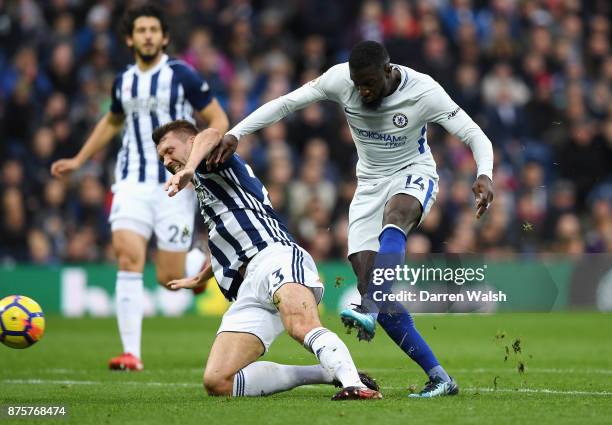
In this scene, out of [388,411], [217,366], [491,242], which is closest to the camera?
[388,411]

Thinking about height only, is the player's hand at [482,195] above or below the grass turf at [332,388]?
above

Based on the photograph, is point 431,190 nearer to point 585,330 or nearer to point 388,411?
point 388,411

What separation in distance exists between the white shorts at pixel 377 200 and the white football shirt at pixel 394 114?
3.3 inches

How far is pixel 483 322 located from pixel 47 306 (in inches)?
227

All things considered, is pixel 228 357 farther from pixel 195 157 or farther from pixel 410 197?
pixel 410 197

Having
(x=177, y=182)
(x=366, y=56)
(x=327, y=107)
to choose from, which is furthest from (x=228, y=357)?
(x=327, y=107)

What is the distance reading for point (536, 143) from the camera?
17.4m

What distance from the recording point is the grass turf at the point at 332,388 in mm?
6266

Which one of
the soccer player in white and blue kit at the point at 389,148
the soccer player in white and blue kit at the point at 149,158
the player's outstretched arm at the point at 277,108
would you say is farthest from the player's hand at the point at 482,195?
the soccer player in white and blue kit at the point at 149,158

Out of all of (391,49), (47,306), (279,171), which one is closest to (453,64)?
(391,49)

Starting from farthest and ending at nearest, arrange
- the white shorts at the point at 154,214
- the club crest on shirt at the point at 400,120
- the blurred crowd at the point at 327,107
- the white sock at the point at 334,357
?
the blurred crowd at the point at 327,107 → the white shorts at the point at 154,214 → the club crest on shirt at the point at 400,120 → the white sock at the point at 334,357

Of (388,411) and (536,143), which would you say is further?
(536,143)

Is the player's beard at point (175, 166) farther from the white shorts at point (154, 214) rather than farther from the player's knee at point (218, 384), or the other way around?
the white shorts at point (154, 214)

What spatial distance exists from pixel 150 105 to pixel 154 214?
911mm
